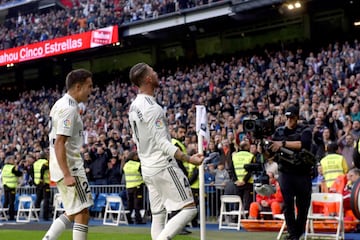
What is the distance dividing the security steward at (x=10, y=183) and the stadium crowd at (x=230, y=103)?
1104 mm

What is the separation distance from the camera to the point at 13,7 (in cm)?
3750

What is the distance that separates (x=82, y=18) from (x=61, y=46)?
225 cm

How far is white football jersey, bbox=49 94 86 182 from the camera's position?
20.5 feet

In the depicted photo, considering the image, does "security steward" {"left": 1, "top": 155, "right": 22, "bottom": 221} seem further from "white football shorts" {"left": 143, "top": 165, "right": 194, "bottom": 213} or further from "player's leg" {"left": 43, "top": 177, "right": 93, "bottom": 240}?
"white football shorts" {"left": 143, "top": 165, "right": 194, "bottom": 213}

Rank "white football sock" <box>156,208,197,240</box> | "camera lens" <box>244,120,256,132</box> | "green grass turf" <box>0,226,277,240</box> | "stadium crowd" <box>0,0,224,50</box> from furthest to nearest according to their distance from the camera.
Answer: "stadium crowd" <box>0,0,224,50</box> → "green grass turf" <box>0,226,277,240</box> → "camera lens" <box>244,120,256,132</box> → "white football sock" <box>156,208,197,240</box>

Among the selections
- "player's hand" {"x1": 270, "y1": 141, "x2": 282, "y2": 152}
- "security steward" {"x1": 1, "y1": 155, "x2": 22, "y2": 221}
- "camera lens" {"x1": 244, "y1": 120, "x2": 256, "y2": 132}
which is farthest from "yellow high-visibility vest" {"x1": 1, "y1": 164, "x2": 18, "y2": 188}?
"player's hand" {"x1": 270, "y1": 141, "x2": 282, "y2": 152}

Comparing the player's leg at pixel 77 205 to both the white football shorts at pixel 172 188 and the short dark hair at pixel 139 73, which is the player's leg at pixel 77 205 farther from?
the short dark hair at pixel 139 73

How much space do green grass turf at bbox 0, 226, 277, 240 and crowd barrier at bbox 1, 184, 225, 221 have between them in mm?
2168

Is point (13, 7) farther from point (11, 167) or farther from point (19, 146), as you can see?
point (11, 167)

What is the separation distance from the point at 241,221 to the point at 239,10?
11809 millimetres

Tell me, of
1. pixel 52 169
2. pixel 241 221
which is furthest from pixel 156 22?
pixel 52 169

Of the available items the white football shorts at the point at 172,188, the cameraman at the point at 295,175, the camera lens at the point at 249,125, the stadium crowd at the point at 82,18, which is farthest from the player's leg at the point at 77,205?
the stadium crowd at the point at 82,18

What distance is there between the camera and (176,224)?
5688 millimetres

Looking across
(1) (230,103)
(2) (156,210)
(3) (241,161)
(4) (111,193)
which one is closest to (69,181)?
(2) (156,210)
